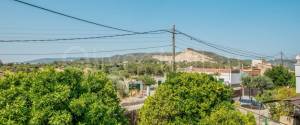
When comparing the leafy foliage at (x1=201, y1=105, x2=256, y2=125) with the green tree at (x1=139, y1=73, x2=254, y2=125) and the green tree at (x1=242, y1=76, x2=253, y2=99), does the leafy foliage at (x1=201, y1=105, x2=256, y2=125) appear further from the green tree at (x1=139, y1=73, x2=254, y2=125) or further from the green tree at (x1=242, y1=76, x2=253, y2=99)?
the green tree at (x1=242, y1=76, x2=253, y2=99)

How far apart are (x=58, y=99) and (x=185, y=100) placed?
6.46 m

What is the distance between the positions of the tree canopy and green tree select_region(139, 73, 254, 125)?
360 cm

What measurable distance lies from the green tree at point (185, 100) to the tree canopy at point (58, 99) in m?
3.60

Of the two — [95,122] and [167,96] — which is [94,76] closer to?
[95,122]

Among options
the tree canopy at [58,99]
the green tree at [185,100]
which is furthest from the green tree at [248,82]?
the tree canopy at [58,99]

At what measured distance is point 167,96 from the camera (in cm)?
1529

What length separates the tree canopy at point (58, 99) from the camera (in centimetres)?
950

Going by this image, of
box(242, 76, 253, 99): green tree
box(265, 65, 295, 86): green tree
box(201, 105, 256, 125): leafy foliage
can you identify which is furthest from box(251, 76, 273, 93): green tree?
box(201, 105, 256, 125): leafy foliage

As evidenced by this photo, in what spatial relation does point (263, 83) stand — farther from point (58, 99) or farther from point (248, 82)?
point (58, 99)

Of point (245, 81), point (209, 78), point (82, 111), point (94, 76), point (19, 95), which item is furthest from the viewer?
point (245, 81)

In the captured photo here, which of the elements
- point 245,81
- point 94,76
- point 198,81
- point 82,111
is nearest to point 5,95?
point 82,111

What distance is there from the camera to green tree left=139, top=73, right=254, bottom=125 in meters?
14.9

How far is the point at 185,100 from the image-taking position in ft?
49.4

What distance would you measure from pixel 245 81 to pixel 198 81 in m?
48.5
